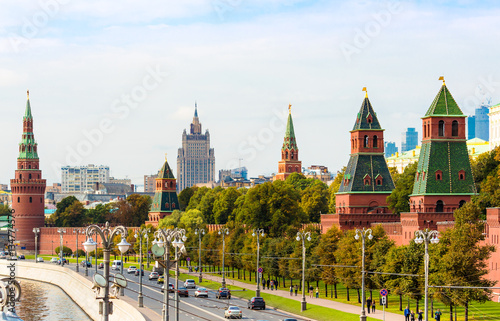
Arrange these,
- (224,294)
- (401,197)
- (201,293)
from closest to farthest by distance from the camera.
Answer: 1. (224,294)
2. (201,293)
3. (401,197)

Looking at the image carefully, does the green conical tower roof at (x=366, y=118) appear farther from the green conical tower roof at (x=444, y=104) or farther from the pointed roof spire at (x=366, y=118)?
the green conical tower roof at (x=444, y=104)

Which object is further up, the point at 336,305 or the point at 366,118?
the point at 366,118

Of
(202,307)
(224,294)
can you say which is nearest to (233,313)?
(202,307)

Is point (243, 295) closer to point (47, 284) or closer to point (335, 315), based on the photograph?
point (335, 315)

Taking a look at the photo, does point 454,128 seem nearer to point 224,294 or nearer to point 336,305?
point 336,305

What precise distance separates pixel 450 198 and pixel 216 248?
42012 mm

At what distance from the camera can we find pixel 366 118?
133 metres

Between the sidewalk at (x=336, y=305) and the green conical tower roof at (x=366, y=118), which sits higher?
the green conical tower roof at (x=366, y=118)

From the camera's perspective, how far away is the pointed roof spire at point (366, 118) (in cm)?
13225

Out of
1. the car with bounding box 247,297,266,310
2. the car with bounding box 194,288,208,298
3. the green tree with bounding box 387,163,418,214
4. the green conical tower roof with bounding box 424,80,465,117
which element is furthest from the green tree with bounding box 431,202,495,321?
the green tree with bounding box 387,163,418,214

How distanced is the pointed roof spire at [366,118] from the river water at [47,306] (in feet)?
150

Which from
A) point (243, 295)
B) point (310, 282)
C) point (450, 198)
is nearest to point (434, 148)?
point (450, 198)

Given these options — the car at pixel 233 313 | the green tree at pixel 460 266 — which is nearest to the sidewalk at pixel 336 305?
the green tree at pixel 460 266

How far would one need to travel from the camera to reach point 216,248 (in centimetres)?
14088
